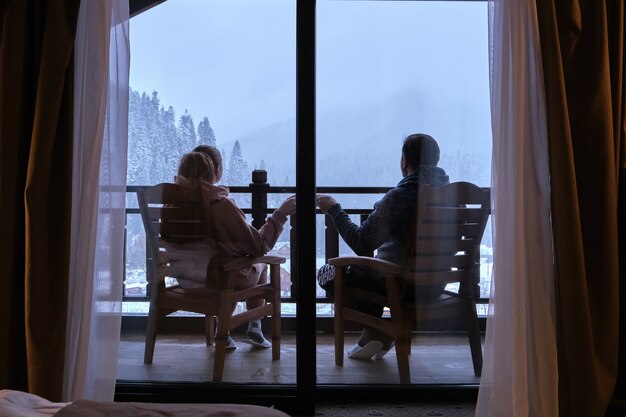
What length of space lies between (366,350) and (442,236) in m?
0.68

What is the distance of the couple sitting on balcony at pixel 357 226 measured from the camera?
2645mm

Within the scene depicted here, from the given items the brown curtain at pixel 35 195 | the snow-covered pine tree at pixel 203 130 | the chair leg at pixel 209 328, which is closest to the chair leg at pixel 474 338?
the chair leg at pixel 209 328

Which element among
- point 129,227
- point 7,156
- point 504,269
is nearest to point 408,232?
point 504,269

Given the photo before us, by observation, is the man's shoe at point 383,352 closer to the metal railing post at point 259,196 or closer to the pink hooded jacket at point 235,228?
the pink hooded jacket at point 235,228

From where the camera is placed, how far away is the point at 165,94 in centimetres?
264

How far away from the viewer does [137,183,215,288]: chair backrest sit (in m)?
2.64

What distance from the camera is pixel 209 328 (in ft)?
8.73

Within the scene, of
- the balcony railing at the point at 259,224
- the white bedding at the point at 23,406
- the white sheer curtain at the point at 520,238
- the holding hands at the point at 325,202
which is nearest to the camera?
the white bedding at the point at 23,406

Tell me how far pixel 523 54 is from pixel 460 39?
0.61m

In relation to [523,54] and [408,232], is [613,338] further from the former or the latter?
[523,54]

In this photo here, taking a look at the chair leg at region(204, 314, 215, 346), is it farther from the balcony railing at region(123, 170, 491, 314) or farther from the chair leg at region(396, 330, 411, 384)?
the chair leg at region(396, 330, 411, 384)

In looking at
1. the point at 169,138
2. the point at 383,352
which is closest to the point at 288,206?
the point at 169,138

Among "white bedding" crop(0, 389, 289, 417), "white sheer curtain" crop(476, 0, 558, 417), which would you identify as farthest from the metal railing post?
"white bedding" crop(0, 389, 289, 417)

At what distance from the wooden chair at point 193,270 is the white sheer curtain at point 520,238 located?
3.27ft
